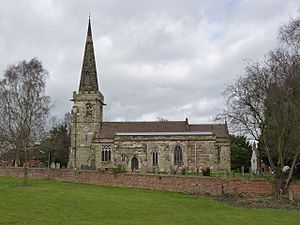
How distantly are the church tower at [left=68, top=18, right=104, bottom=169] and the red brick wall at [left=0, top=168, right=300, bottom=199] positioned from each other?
2052 cm

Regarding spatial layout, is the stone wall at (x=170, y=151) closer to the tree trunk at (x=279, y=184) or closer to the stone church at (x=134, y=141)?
the stone church at (x=134, y=141)

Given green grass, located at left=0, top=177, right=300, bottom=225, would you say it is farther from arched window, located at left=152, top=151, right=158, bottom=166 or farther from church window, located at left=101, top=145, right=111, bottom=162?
church window, located at left=101, top=145, right=111, bottom=162

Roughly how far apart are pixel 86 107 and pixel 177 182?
105ft

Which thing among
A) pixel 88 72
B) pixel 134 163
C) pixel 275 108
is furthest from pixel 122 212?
pixel 88 72

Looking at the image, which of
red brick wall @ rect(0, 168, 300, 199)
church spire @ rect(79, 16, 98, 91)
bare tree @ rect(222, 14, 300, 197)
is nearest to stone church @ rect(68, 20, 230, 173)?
church spire @ rect(79, 16, 98, 91)

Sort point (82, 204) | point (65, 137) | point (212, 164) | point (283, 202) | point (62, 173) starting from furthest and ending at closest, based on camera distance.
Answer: point (65, 137) → point (212, 164) → point (62, 173) → point (283, 202) → point (82, 204)

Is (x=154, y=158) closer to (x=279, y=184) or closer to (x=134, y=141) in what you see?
(x=134, y=141)

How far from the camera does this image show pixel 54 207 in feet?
59.8

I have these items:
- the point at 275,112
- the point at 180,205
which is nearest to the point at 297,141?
the point at 275,112

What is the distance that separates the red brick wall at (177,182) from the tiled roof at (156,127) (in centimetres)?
2107

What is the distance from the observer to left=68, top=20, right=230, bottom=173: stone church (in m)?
53.2

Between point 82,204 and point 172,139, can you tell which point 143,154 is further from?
point 82,204

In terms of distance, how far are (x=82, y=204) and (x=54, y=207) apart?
1.77 m

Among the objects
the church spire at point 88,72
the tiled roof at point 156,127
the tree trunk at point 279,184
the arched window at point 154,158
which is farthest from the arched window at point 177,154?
the tree trunk at point 279,184
